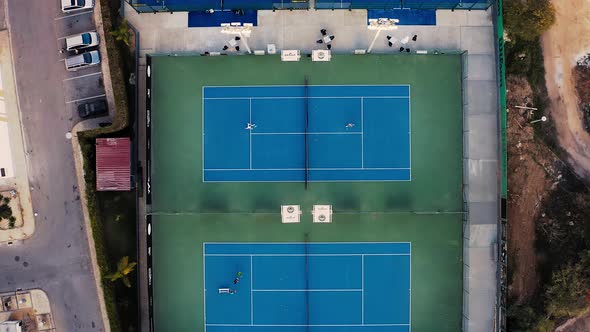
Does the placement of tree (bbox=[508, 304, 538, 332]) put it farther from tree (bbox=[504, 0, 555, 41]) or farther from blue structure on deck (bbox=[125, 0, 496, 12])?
blue structure on deck (bbox=[125, 0, 496, 12])

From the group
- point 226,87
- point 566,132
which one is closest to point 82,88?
point 226,87

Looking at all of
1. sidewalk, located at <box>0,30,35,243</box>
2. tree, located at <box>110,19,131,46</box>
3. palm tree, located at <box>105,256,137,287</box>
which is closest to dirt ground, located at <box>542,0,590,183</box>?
tree, located at <box>110,19,131,46</box>

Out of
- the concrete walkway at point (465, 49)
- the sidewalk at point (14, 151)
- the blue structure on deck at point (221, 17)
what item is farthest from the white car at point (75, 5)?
the blue structure on deck at point (221, 17)

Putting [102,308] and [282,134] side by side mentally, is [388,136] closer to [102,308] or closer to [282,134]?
[282,134]

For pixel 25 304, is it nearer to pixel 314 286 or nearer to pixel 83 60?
pixel 83 60

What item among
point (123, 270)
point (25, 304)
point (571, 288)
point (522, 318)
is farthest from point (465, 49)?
point (25, 304)

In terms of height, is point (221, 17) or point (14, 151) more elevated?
point (221, 17)
